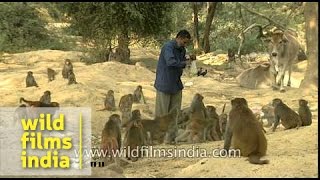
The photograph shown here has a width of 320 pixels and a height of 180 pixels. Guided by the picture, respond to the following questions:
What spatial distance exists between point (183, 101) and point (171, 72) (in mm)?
6505

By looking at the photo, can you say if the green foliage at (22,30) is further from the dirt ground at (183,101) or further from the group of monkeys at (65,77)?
the group of monkeys at (65,77)

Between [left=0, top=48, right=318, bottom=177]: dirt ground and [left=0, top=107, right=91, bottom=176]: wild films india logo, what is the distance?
0.62 m

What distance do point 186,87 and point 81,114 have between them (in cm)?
691

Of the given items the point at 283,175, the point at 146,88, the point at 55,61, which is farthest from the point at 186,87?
the point at 283,175

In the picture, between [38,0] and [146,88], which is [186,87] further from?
[38,0]

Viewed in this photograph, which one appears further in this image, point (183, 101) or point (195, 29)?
point (195, 29)

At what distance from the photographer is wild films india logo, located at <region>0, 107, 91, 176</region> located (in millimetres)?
8086

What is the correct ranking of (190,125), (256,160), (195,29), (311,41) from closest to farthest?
1. (256,160)
2. (190,125)
3. (311,41)
4. (195,29)

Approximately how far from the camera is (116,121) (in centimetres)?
990

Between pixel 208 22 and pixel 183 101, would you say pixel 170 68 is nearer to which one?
pixel 183 101

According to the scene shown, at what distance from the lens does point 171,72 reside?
11.2m

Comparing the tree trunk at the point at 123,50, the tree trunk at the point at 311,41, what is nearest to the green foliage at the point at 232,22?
the tree trunk at the point at 123,50

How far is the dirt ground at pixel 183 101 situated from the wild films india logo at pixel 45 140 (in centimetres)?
62

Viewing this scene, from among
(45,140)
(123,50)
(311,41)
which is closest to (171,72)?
(45,140)
